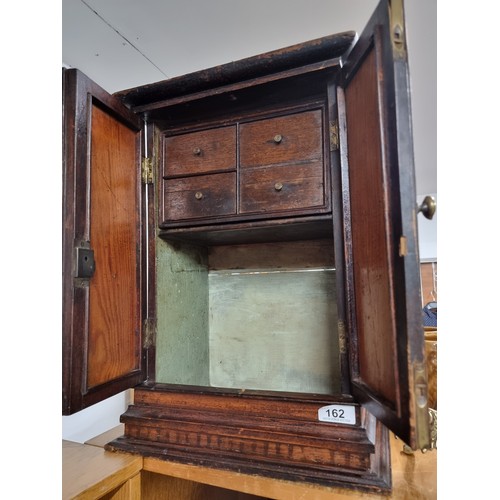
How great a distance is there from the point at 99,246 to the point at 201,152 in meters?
0.39

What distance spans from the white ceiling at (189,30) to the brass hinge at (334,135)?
0.70 m

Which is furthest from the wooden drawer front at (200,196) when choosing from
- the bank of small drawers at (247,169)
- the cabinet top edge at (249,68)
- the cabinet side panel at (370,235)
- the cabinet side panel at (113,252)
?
the cabinet side panel at (370,235)

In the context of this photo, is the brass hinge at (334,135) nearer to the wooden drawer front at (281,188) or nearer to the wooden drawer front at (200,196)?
the wooden drawer front at (281,188)

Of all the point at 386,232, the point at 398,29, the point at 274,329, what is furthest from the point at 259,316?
the point at 398,29

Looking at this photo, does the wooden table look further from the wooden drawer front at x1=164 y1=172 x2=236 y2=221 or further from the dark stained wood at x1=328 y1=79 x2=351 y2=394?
the wooden drawer front at x1=164 y1=172 x2=236 y2=221

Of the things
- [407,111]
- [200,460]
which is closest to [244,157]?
[407,111]

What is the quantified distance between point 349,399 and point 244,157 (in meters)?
0.65

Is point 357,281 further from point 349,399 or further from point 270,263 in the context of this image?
point 270,263

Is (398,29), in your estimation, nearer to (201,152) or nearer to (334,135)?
(334,135)

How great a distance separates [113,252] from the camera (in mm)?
881

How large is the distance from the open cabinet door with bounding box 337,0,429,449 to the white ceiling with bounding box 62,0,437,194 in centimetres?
73

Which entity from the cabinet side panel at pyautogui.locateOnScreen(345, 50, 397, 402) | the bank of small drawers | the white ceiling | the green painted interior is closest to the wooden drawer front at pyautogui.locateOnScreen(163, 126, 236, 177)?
the bank of small drawers

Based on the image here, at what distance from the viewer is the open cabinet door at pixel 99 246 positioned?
747mm

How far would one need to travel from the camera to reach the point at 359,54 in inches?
27.5
